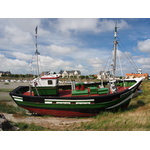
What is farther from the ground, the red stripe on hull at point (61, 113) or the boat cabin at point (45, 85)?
the boat cabin at point (45, 85)

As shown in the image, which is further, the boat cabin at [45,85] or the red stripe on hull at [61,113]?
the boat cabin at [45,85]

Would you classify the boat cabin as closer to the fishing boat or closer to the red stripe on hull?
the fishing boat

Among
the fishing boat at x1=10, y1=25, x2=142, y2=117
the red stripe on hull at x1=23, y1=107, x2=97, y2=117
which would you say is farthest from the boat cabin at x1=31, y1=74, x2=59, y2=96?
the red stripe on hull at x1=23, y1=107, x2=97, y2=117

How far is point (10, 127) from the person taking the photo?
7.12m

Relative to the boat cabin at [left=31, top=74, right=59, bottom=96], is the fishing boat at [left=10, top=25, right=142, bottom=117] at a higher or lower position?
lower

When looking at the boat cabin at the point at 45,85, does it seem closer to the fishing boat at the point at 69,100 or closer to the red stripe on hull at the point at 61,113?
the fishing boat at the point at 69,100

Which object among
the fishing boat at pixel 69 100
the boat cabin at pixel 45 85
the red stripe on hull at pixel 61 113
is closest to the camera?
the fishing boat at pixel 69 100

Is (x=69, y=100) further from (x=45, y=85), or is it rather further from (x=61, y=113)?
(x=45, y=85)

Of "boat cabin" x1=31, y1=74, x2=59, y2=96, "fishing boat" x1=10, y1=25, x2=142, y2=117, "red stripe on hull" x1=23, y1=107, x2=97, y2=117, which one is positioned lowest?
"red stripe on hull" x1=23, y1=107, x2=97, y2=117

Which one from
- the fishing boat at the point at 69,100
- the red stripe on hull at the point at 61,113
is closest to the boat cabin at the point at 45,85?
the fishing boat at the point at 69,100

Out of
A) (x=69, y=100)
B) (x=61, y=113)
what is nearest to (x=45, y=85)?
(x=69, y=100)

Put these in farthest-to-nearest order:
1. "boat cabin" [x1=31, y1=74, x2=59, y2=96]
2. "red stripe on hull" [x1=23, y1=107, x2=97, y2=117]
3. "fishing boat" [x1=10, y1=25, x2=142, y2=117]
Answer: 1. "boat cabin" [x1=31, y1=74, x2=59, y2=96]
2. "red stripe on hull" [x1=23, y1=107, x2=97, y2=117]
3. "fishing boat" [x1=10, y1=25, x2=142, y2=117]

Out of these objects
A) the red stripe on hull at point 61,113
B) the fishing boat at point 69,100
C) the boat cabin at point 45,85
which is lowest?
the red stripe on hull at point 61,113

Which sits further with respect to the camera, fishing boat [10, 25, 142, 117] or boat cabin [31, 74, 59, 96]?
boat cabin [31, 74, 59, 96]
